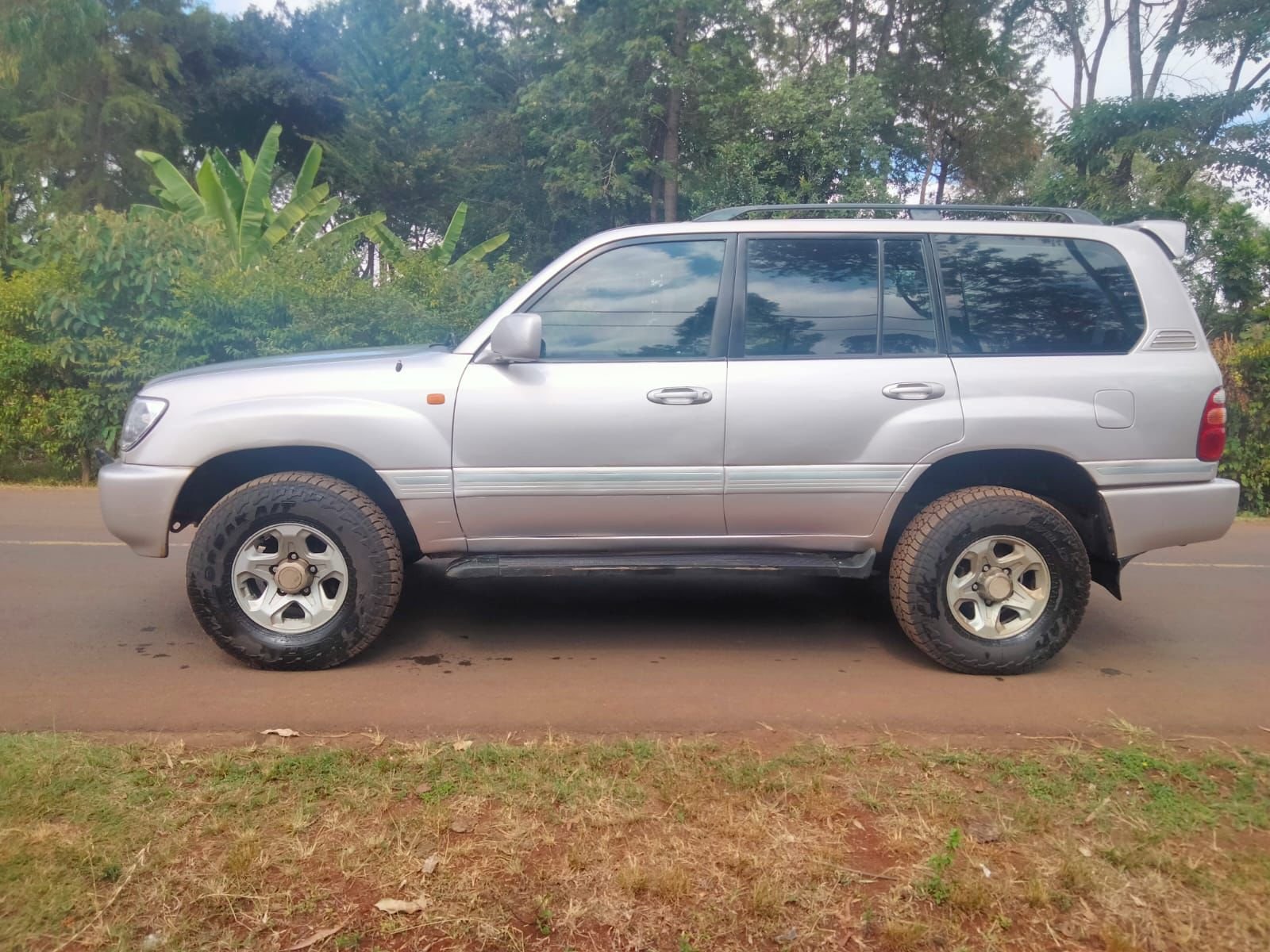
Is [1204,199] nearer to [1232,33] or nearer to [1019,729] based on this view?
[1232,33]

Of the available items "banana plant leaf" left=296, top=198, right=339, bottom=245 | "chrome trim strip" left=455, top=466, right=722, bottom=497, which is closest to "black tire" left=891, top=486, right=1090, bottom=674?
"chrome trim strip" left=455, top=466, right=722, bottom=497

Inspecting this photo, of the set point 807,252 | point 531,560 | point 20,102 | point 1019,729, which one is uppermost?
point 20,102

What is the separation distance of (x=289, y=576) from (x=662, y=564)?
1680mm

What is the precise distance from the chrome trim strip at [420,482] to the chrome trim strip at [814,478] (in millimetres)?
1268

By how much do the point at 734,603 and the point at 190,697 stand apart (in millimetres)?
2931

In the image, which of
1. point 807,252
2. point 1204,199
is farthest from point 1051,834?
point 1204,199

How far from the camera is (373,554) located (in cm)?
464

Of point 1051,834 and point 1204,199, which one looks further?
point 1204,199

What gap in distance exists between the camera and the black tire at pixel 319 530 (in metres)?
4.63

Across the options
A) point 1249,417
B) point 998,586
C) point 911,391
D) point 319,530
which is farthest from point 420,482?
point 1249,417

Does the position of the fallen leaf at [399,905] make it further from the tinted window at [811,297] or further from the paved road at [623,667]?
the tinted window at [811,297]

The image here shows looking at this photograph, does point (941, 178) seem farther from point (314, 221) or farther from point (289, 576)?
point (289, 576)

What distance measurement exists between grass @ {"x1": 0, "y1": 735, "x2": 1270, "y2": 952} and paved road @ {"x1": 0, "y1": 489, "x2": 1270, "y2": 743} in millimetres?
405

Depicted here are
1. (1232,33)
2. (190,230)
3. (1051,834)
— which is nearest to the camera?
(1051,834)
